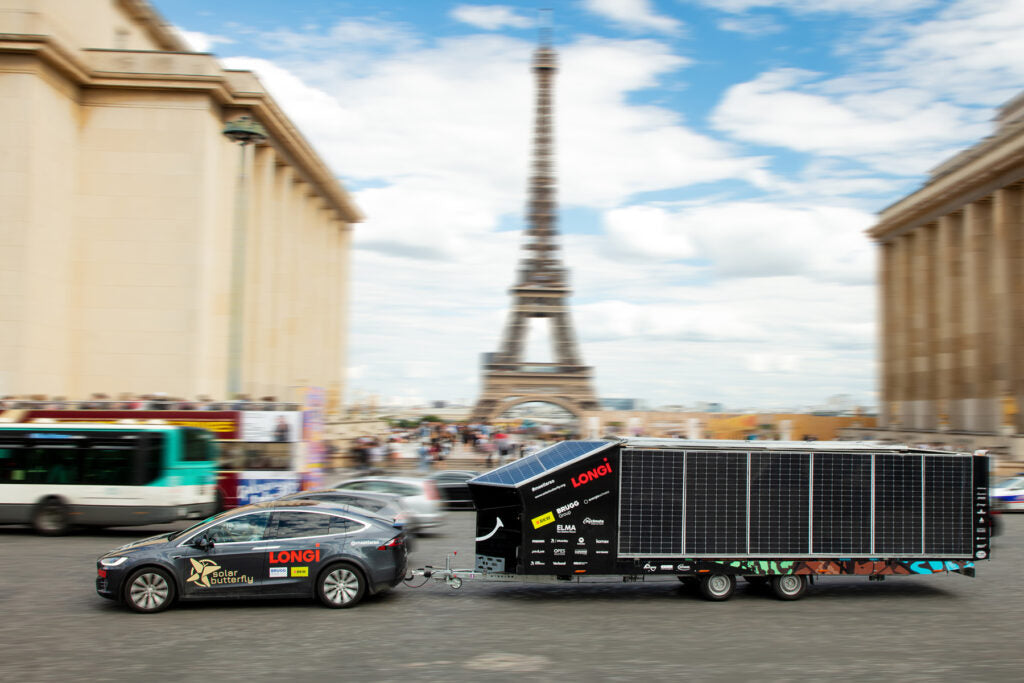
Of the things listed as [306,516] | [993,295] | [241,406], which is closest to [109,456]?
[241,406]

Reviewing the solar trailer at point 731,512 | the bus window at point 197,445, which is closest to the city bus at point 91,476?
the bus window at point 197,445

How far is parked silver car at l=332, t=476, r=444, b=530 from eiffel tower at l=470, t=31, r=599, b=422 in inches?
2499

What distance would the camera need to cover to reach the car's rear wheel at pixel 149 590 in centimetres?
1088

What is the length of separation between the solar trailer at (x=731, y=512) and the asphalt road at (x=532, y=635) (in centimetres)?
50

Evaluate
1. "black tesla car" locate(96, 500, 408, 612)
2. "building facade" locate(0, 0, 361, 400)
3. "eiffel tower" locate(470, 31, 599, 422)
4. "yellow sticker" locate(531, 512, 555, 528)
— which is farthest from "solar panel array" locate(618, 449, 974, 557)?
"eiffel tower" locate(470, 31, 599, 422)

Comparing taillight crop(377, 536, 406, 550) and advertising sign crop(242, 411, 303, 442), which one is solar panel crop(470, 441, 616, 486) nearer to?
taillight crop(377, 536, 406, 550)

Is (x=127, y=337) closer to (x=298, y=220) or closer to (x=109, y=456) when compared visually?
(x=109, y=456)

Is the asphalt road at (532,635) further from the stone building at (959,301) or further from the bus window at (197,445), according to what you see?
the stone building at (959,301)

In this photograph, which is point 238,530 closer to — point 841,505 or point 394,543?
point 394,543

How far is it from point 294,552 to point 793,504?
20.6 feet

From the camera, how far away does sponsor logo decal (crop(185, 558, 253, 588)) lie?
1101cm

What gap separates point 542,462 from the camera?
12055 millimetres

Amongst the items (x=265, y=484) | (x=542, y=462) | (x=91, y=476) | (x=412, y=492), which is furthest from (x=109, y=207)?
(x=542, y=462)

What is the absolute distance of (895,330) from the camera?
220ft
